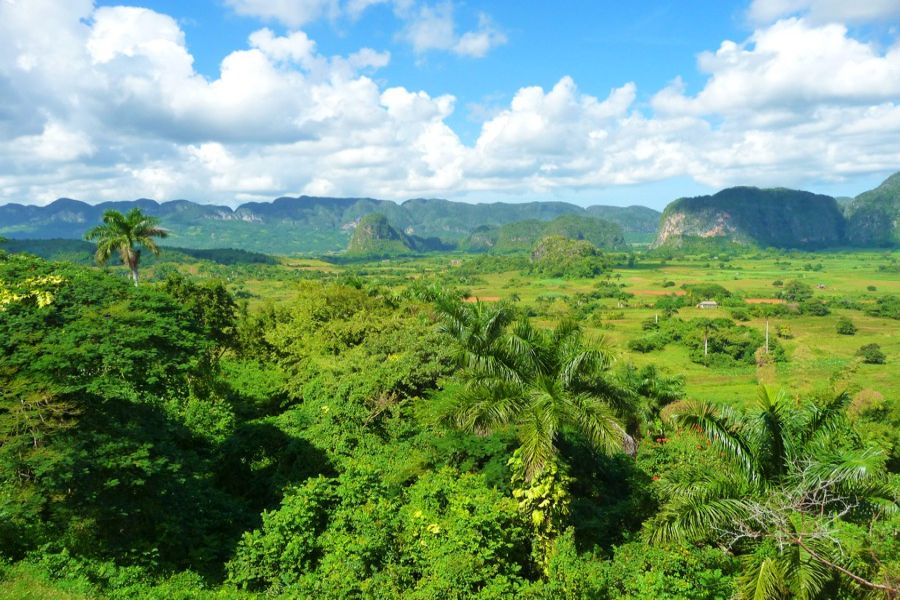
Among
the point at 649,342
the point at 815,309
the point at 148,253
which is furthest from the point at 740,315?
the point at 148,253

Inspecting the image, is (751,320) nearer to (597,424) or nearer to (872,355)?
(872,355)

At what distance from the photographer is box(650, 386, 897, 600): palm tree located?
25.3ft

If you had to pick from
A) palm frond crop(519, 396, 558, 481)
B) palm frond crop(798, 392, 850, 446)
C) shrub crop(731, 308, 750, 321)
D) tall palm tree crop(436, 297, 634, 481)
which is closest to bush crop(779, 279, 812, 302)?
shrub crop(731, 308, 750, 321)

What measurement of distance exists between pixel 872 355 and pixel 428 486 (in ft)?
168

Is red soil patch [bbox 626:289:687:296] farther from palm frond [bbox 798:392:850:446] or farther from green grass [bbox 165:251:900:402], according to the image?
palm frond [bbox 798:392:850:446]

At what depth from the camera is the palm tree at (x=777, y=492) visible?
772 cm

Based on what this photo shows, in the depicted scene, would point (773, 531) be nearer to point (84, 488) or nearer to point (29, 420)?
point (84, 488)

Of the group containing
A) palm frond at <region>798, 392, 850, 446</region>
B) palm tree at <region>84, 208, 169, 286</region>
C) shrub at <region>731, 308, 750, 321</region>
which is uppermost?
palm tree at <region>84, 208, 169, 286</region>

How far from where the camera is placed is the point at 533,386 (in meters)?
11.1

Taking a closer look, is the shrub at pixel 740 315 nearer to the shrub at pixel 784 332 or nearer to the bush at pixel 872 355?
the shrub at pixel 784 332

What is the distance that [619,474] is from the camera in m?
14.0

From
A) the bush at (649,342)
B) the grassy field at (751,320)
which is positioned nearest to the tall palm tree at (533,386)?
the grassy field at (751,320)

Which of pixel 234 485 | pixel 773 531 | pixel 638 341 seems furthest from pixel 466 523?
pixel 638 341

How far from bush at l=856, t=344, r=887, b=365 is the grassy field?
72cm
